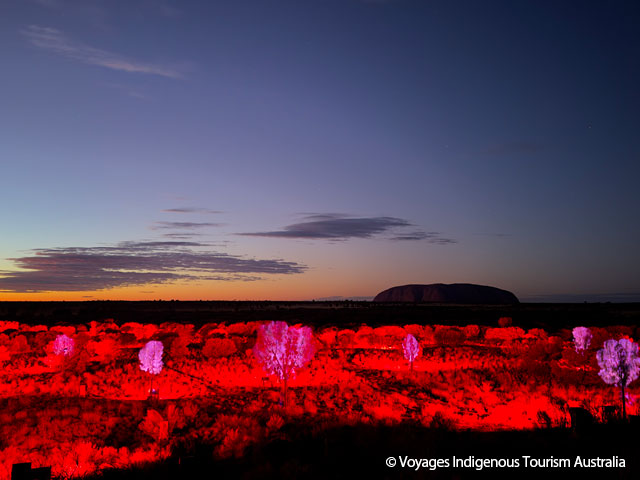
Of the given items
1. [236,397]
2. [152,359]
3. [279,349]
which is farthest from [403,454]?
[152,359]

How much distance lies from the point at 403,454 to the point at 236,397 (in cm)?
779

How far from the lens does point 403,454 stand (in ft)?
29.9

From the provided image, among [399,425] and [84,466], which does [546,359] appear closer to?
[399,425]

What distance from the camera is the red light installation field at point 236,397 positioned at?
416 inches

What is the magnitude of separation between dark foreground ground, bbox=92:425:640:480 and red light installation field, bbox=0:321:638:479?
682mm

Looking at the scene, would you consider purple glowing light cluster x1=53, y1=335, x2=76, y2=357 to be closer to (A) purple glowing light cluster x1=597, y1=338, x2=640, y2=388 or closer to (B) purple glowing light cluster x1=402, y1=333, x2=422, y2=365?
(B) purple glowing light cluster x1=402, y1=333, x2=422, y2=365

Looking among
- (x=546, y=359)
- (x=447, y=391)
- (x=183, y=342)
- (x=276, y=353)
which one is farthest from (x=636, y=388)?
(x=183, y=342)

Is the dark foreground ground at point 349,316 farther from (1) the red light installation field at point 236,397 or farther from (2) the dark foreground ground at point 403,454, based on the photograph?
(2) the dark foreground ground at point 403,454

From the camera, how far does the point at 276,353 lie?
1700 centimetres

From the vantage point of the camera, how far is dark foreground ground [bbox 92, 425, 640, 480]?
8.07 meters

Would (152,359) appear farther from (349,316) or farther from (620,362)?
(349,316)

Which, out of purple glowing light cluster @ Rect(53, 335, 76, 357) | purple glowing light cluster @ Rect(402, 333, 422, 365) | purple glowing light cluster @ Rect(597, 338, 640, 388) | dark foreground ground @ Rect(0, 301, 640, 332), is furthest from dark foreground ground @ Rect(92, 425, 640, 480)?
dark foreground ground @ Rect(0, 301, 640, 332)

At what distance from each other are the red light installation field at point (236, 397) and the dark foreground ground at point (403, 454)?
2.24ft

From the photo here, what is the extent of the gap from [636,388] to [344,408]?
9.69 metres
